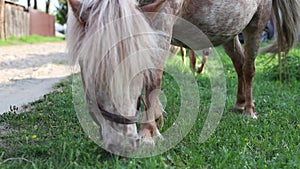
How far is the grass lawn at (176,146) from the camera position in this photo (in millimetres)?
2441

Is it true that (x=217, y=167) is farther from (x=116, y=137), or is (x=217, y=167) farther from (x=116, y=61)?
(x=116, y=61)

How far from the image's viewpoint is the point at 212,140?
3.08 meters

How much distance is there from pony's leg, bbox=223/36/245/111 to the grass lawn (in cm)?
17

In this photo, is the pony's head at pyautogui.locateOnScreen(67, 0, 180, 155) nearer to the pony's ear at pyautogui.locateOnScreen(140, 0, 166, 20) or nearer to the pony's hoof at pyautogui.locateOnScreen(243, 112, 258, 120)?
the pony's ear at pyautogui.locateOnScreen(140, 0, 166, 20)

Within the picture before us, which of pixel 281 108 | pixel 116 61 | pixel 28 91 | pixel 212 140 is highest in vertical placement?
pixel 116 61

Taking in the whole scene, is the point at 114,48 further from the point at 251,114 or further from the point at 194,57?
the point at 194,57

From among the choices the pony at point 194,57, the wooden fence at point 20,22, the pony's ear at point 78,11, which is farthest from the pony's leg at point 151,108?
the wooden fence at point 20,22

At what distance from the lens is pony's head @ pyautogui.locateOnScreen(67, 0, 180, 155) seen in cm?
210

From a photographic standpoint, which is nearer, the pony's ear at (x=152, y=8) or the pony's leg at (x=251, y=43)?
the pony's ear at (x=152, y=8)

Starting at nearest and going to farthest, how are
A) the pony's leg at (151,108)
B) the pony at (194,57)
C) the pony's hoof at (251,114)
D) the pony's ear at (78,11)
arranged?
the pony's ear at (78,11), the pony's leg at (151,108), the pony's hoof at (251,114), the pony at (194,57)

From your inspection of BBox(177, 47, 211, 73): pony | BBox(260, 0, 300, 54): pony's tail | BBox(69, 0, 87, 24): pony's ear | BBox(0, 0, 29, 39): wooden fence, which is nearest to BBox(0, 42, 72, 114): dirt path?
BBox(69, 0, 87, 24): pony's ear

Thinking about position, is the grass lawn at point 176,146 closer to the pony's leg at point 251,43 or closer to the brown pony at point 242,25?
the pony's leg at point 251,43

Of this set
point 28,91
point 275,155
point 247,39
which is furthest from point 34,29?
point 275,155

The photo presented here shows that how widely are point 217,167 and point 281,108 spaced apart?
2471mm
